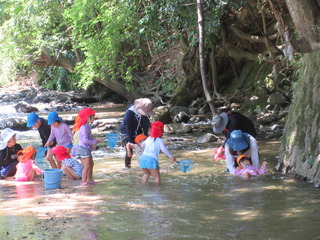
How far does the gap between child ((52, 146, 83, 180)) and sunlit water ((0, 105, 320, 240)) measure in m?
0.16

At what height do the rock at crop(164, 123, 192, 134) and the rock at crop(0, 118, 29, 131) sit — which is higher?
the rock at crop(0, 118, 29, 131)

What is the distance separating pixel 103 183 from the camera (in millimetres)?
8094

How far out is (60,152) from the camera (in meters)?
8.27

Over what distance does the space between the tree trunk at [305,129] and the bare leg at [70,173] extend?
3.54 m

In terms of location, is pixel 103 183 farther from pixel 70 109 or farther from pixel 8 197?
pixel 70 109

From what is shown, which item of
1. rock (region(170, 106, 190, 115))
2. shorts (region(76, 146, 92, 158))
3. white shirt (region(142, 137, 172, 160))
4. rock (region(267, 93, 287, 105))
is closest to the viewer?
white shirt (region(142, 137, 172, 160))

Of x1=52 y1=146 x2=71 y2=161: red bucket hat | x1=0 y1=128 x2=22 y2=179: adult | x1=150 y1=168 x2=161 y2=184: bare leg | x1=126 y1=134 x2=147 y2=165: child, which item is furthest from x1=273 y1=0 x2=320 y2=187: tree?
x1=0 y1=128 x2=22 y2=179: adult

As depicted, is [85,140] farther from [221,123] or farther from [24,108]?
[24,108]

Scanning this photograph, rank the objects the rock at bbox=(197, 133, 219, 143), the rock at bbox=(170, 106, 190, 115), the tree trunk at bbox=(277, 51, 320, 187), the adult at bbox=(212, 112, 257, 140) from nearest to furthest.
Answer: the tree trunk at bbox=(277, 51, 320, 187)
the adult at bbox=(212, 112, 257, 140)
the rock at bbox=(197, 133, 219, 143)
the rock at bbox=(170, 106, 190, 115)

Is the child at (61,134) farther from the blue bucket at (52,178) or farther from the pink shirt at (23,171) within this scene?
the blue bucket at (52,178)

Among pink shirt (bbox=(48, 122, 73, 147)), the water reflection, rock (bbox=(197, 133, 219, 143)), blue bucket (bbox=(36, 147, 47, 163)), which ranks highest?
pink shirt (bbox=(48, 122, 73, 147))

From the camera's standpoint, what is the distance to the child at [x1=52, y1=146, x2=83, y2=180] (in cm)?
827

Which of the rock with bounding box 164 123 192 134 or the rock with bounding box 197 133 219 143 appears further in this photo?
the rock with bounding box 164 123 192 134

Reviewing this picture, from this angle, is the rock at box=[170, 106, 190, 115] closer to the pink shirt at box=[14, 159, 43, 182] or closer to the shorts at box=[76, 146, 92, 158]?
the pink shirt at box=[14, 159, 43, 182]
